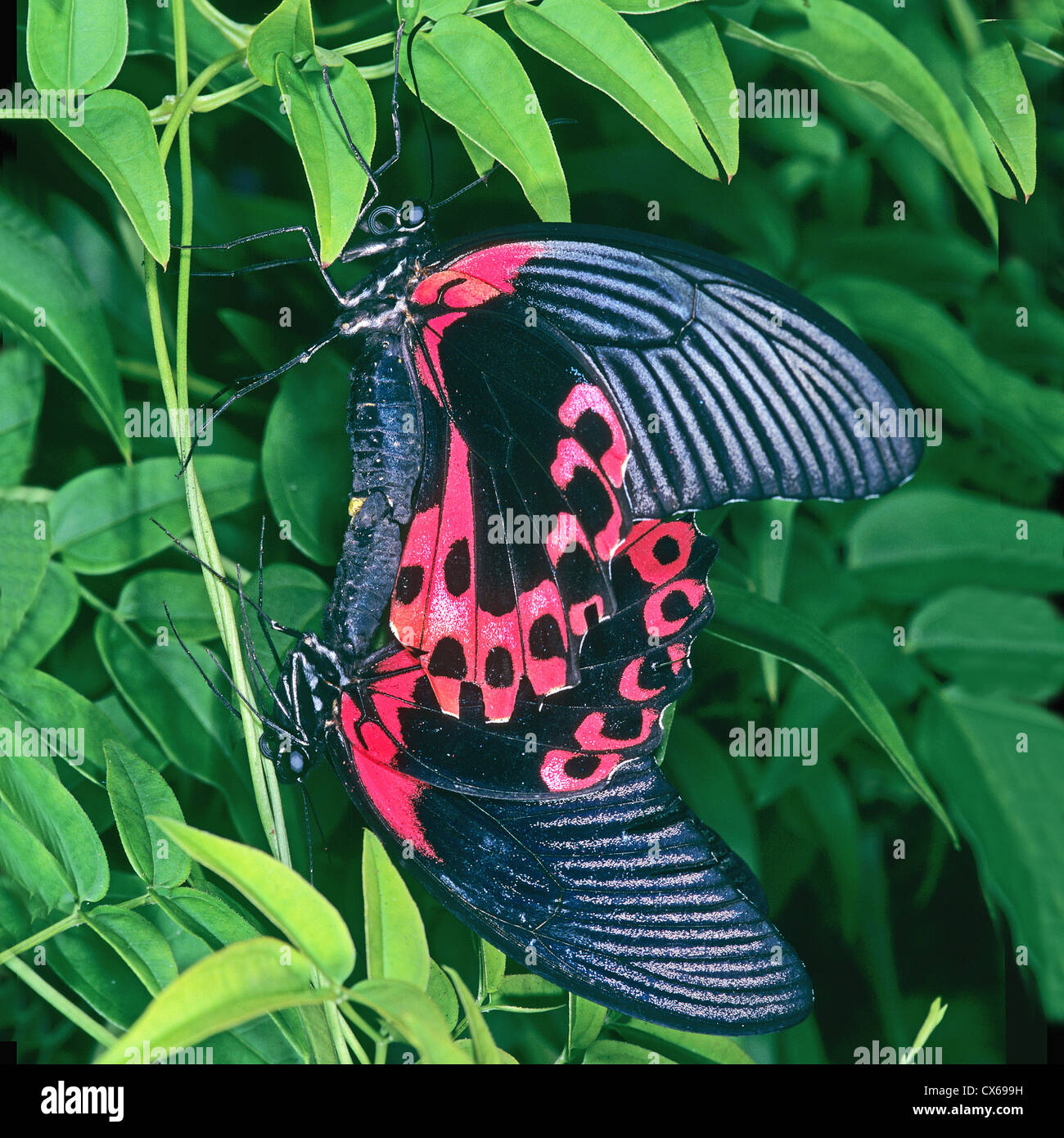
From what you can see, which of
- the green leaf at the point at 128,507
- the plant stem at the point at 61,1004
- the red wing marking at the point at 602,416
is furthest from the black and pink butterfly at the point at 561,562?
the plant stem at the point at 61,1004

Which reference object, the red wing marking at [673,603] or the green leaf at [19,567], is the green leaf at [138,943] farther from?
the red wing marking at [673,603]

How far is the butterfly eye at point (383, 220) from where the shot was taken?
0.71 m

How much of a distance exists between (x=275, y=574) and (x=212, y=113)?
0.37 m

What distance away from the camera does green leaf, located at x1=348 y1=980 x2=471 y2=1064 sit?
50 centimetres

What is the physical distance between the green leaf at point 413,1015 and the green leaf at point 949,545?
1.65 ft

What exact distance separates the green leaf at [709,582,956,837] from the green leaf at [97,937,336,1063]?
386 mm

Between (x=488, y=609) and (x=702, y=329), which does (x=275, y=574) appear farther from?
(x=702, y=329)

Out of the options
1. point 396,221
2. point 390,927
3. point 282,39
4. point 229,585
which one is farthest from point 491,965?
point 282,39

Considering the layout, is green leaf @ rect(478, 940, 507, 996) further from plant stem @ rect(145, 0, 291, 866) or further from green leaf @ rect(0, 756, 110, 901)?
green leaf @ rect(0, 756, 110, 901)

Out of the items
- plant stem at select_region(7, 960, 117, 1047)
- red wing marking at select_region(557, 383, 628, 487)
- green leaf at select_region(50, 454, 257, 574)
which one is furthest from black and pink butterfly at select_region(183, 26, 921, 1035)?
plant stem at select_region(7, 960, 117, 1047)

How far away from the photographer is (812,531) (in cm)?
79

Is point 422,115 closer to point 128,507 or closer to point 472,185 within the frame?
point 472,185

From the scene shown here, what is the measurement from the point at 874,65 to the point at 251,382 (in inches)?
21.0

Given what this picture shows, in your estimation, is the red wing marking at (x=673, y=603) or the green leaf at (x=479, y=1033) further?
the red wing marking at (x=673, y=603)
